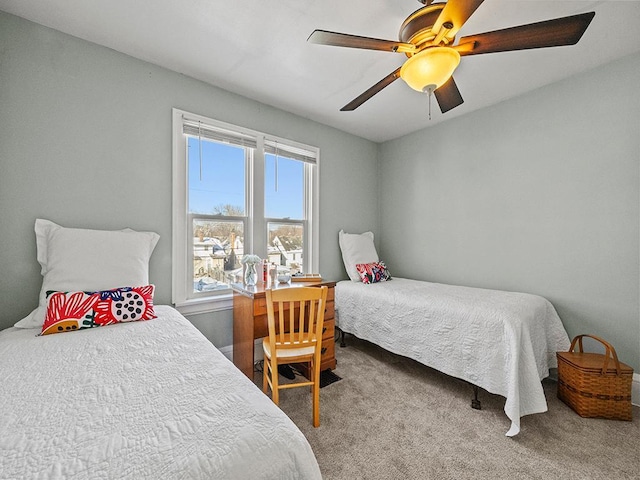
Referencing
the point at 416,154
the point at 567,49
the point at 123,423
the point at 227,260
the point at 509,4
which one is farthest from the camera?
the point at 416,154

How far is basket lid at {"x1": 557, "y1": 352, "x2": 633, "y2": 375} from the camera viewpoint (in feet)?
6.14

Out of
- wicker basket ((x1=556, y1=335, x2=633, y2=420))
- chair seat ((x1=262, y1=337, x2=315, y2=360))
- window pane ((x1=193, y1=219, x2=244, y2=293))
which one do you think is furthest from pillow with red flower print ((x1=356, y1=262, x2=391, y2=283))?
wicker basket ((x1=556, y1=335, x2=633, y2=420))

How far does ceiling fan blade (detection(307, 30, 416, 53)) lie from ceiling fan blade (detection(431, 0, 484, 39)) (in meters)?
0.16

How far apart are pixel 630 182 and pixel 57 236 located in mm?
4147

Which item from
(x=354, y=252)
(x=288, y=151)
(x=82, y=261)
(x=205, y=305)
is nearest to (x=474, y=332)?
(x=354, y=252)

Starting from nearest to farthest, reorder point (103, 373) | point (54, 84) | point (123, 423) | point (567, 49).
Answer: point (123, 423) → point (103, 373) → point (54, 84) → point (567, 49)

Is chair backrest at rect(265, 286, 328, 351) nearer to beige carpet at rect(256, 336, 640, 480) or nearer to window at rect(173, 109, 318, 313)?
beige carpet at rect(256, 336, 640, 480)

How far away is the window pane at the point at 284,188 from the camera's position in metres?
3.01

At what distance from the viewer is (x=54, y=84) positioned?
189 cm

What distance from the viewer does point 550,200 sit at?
8.34 ft

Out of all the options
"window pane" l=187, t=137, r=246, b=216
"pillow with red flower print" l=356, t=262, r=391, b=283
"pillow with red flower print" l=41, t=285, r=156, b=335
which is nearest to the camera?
"pillow with red flower print" l=41, t=285, r=156, b=335

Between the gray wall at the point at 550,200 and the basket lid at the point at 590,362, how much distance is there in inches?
14.5

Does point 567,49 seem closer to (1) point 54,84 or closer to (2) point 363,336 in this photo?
(2) point 363,336

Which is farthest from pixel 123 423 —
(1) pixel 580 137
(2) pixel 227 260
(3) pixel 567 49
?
(1) pixel 580 137
